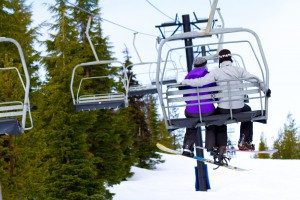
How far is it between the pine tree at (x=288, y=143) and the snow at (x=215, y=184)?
22973 mm

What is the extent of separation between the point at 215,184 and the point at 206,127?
27947mm

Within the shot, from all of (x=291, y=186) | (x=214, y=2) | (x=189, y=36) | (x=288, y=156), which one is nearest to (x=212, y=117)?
(x=189, y=36)

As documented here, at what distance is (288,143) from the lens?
77.6 metres

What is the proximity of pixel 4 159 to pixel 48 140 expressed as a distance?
153 inches

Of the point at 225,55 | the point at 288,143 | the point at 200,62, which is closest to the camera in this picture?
the point at 225,55

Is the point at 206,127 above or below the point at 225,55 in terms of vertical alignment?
below

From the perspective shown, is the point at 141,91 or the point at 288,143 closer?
the point at 141,91

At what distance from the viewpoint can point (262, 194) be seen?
→ 94.6ft

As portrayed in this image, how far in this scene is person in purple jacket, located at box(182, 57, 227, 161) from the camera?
30.5ft

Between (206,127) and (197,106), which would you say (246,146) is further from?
(197,106)

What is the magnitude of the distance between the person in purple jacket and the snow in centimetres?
811

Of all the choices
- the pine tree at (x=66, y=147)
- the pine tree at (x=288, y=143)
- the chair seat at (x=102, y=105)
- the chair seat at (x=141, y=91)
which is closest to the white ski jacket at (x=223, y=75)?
the chair seat at (x=102, y=105)

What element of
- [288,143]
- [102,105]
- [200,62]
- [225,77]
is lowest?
[288,143]

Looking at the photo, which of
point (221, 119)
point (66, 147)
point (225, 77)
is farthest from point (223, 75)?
point (66, 147)
